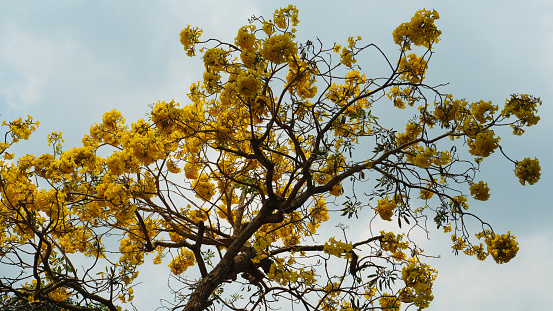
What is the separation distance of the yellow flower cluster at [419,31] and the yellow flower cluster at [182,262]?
5.00 meters

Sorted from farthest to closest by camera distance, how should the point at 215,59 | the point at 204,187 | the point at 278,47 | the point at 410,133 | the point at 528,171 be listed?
the point at 204,187, the point at 410,133, the point at 215,59, the point at 528,171, the point at 278,47

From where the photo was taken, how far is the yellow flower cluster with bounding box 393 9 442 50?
4.24 m

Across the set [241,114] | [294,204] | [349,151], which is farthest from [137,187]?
[349,151]

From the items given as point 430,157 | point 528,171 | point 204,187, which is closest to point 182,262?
point 204,187

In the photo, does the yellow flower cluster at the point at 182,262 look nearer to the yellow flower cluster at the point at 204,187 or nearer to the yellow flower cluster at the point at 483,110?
the yellow flower cluster at the point at 204,187

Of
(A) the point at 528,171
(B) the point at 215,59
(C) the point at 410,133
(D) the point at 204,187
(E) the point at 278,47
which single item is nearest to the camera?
(E) the point at 278,47

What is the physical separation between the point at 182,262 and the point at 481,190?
4.97 metres

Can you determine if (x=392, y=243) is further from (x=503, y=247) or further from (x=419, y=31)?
(x=419, y=31)

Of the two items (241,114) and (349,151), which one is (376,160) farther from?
(241,114)

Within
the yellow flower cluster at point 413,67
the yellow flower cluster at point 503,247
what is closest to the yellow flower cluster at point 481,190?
the yellow flower cluster at point 503,247

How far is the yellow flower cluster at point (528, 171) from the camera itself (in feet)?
13.6

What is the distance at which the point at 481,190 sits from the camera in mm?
4680

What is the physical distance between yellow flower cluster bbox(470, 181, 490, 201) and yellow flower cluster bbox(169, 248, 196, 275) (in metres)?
4.73

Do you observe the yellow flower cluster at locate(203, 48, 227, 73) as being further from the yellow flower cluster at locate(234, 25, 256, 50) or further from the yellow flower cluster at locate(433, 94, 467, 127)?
the yellow flower cluster at locate(433, 94, 467, 127)
